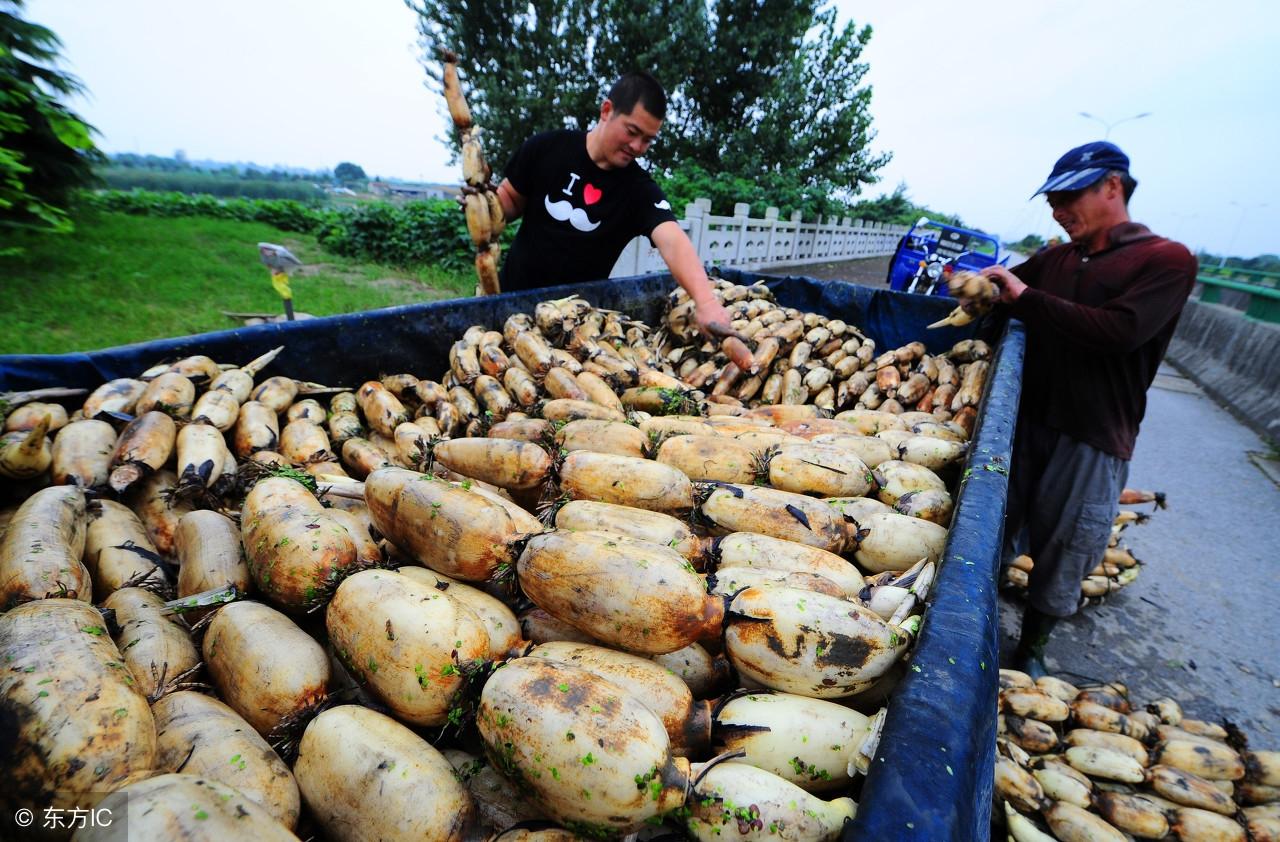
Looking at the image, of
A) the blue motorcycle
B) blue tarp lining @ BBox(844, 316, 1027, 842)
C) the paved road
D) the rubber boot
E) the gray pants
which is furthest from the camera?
the blue motorcycle

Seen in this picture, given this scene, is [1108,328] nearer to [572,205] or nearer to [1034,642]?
[1034,642]

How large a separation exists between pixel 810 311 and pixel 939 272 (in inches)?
279

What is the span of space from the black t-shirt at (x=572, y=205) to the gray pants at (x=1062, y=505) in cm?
302

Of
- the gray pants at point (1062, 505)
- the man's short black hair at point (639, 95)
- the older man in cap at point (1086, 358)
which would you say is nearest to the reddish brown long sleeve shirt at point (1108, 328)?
the older man in cap at point (1086, 358)

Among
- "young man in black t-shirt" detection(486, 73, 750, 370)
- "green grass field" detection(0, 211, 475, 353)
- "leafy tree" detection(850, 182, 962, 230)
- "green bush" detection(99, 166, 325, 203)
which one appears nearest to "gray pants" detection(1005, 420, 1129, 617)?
"young man in black t-shirt" detection(486, 73, 750, 370)

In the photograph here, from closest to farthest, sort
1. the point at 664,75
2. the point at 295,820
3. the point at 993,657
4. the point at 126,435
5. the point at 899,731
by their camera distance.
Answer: the point at 899,731 → the point at 295,820 → the point at 993,657 → the point at 126,435 → the point at 664,75

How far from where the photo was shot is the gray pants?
3164mm

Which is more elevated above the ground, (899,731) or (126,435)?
(899,731)

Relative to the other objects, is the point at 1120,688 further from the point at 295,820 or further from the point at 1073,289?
the point at 295,820

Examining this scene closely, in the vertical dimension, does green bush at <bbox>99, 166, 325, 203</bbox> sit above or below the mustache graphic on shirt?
below

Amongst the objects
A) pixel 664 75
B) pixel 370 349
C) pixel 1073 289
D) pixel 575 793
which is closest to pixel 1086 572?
pixel 1073 289

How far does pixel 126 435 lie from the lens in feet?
7.02

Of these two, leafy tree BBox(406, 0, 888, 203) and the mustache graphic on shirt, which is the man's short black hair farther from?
leafy tree BBox(406, 0, 888, 203)

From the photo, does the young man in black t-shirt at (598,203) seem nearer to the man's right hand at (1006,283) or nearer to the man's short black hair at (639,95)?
the man's short black hair at (639,95)
